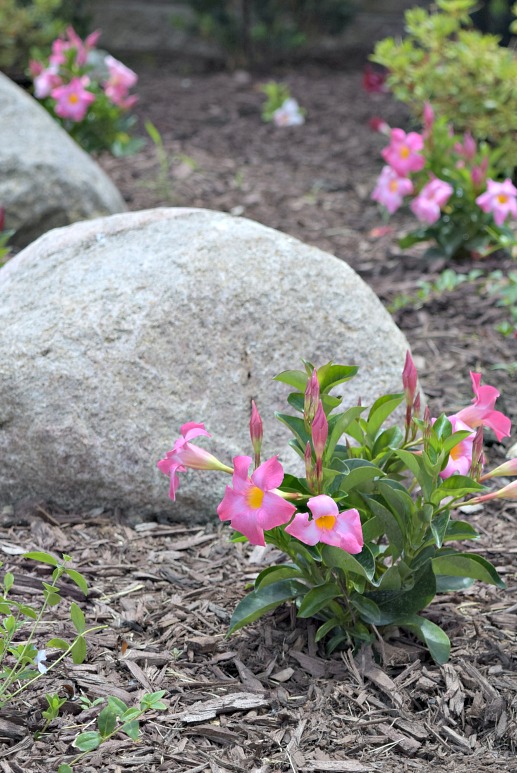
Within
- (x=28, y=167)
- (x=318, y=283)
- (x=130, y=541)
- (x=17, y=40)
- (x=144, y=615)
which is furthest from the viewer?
(x=17, y=40)

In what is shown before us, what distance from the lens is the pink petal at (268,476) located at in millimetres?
1951

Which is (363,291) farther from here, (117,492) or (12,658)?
(12,658)

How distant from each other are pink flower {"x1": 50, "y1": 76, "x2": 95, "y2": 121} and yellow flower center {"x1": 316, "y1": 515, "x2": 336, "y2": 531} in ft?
15.3

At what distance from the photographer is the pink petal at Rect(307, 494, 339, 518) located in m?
1.96

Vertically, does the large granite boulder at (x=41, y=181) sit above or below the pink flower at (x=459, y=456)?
below

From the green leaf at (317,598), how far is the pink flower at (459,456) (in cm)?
38

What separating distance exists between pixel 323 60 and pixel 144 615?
9.06 m

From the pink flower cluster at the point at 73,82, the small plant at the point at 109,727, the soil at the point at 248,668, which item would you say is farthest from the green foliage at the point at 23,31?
the small plant at the point at 109,727

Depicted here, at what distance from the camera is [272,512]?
6.45 feet

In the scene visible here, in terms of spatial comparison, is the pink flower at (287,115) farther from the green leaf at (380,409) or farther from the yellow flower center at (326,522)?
the yellow flower center at (326,522)

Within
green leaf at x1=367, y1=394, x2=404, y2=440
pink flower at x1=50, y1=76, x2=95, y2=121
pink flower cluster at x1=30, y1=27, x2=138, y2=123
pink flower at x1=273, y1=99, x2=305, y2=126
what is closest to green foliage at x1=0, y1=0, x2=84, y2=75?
pink flower cluster at x1=30, y1=27, x2=138, y2=123

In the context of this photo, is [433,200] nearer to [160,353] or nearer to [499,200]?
[499,200]

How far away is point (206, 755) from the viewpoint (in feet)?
6.70

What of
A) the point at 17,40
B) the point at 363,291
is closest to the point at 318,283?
the point at 363,291
